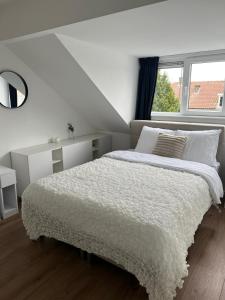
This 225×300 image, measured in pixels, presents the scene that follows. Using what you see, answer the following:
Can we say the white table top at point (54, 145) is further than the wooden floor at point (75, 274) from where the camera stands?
Yes

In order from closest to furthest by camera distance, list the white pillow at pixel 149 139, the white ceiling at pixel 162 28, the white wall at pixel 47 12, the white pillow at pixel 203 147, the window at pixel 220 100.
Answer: the white wall at pixel 47 12
the white ceiling at pixel 162 28
the white pillow at pixel 203 147
the white pillow at pixel 149 139
the window at pixel 220 100

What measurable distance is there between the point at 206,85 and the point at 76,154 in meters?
2.29

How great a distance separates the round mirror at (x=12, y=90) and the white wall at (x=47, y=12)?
650 mm

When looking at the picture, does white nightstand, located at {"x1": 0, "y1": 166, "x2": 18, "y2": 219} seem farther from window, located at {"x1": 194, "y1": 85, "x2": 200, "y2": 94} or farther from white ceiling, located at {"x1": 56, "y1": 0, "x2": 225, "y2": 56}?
window, located at {"x1": 194, "y1": 85, "x2": 200, "y2": 94}

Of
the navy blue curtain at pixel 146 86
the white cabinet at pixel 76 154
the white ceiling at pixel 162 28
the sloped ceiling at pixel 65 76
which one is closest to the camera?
the white ceiling at pixel 162 28

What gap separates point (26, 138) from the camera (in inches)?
129

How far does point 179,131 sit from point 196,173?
0.94 m

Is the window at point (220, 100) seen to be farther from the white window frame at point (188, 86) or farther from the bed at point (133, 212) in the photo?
the bed at point (133, 212)

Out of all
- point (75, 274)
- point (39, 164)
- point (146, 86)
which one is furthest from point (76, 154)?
point (75, 274)

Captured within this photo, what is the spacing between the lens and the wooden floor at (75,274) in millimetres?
1656

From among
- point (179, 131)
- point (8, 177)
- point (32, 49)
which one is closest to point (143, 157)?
point (179, 131)

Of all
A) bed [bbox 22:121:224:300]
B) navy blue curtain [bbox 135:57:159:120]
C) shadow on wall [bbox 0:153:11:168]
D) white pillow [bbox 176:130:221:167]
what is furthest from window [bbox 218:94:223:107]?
shadow on wall [bbox 0:153:11:168]

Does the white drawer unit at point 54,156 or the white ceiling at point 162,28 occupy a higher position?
the white ceiling at point 162,28

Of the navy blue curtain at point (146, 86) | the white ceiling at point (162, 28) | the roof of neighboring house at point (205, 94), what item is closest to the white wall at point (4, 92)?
the white ceiling at point (162, 28)
